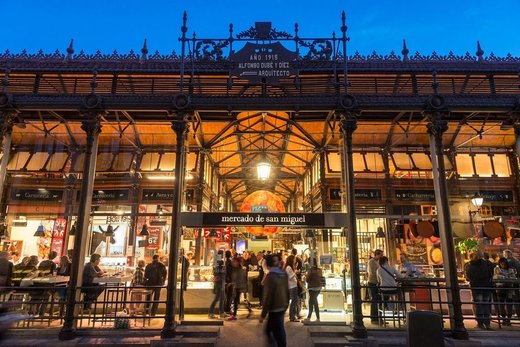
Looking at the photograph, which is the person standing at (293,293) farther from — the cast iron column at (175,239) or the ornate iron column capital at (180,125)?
the ornate iron column capital at (180,125)

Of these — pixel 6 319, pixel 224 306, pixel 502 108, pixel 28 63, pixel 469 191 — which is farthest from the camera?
pixel 469 191

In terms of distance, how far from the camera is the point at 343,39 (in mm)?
10383

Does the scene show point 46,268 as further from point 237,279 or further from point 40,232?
point 237,279

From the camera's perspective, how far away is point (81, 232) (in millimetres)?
9242

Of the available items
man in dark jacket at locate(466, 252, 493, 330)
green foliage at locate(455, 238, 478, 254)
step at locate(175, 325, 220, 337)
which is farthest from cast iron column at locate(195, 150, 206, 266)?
green foliage at locate(455, 238, 478, 254)

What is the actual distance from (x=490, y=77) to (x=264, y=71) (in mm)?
8835

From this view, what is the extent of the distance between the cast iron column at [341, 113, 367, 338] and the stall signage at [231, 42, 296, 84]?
226cm

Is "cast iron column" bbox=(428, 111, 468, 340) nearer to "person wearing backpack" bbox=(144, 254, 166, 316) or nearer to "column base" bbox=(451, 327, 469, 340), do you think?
"column base" bbox=(451, 327, 469, 340)

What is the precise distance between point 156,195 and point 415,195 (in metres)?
11.3

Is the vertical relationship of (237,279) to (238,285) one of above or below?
above

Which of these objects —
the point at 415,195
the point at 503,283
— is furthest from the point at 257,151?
the point at 503,283

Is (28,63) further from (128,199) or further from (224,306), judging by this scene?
(224,306)

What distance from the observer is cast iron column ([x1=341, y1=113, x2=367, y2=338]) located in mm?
8695

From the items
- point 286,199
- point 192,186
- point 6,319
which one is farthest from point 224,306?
point 286,199
